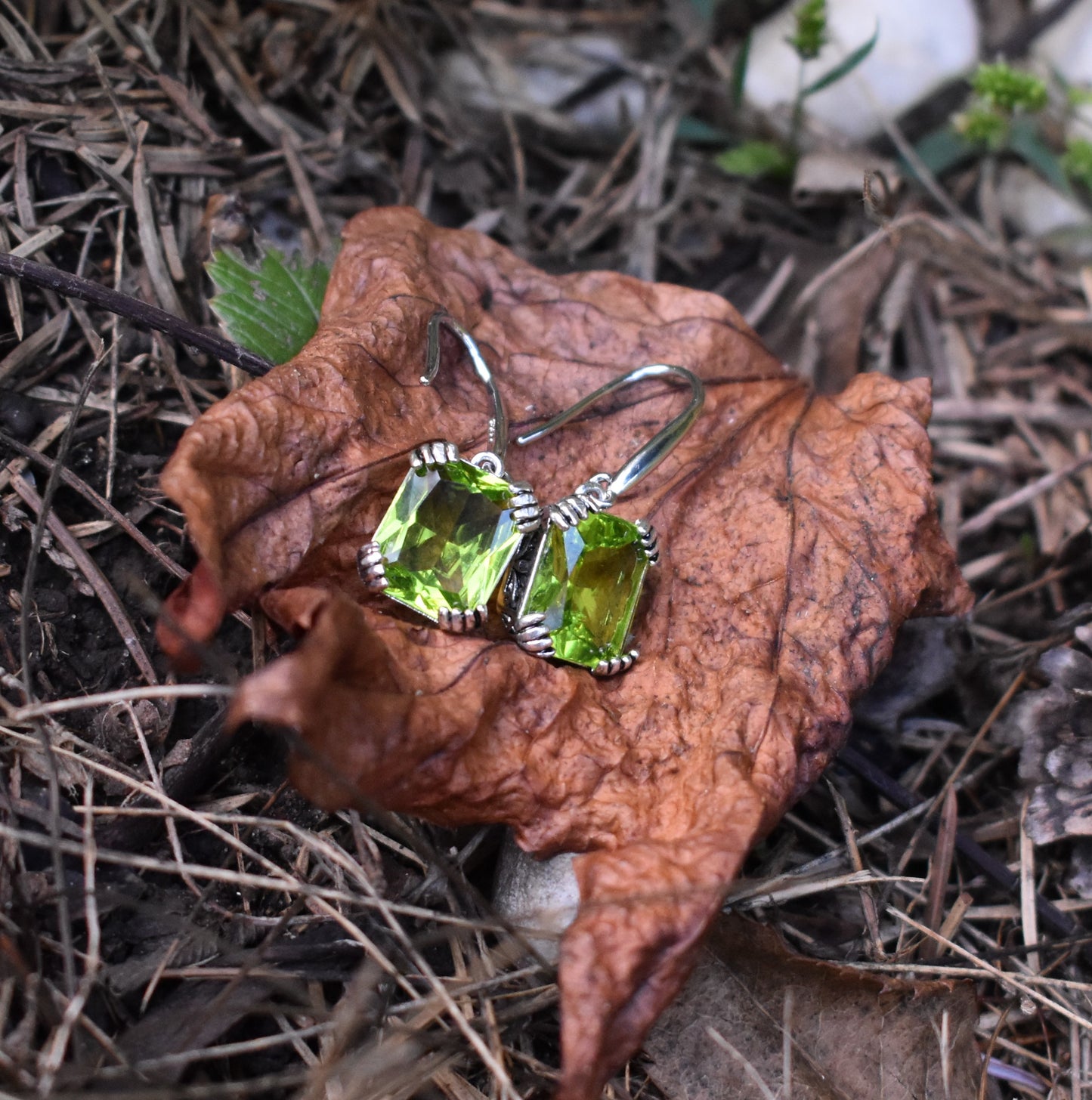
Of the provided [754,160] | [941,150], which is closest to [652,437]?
[754,160]

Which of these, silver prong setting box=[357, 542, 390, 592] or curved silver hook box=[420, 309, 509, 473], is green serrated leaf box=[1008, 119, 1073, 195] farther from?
silver prong setting box=[357, 542, 390, 592]

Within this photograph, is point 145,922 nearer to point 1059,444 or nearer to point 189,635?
A: point 189,635

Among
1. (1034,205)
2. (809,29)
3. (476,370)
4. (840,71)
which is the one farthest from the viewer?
(1034,205)

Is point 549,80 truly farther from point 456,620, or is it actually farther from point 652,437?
point 456,620

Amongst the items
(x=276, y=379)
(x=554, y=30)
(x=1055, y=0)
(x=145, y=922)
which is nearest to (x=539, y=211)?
(x=554, y=30)

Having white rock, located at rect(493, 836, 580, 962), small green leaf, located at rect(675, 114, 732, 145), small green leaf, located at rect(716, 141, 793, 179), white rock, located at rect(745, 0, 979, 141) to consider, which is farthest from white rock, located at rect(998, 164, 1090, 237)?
white rock, located at rect(493, 836, 580, 962)
